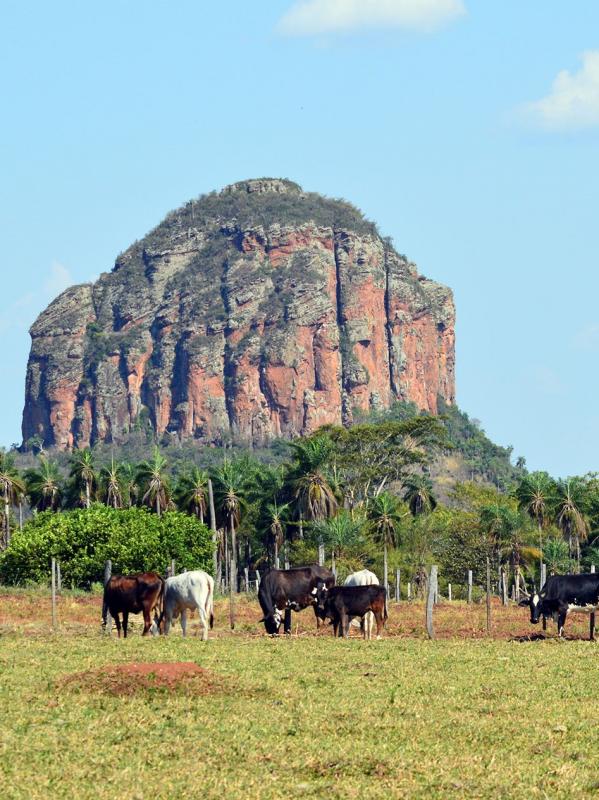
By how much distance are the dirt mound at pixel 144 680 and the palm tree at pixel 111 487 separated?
76429 millimetres

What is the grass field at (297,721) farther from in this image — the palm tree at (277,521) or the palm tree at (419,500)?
the palm tree at (419,500)

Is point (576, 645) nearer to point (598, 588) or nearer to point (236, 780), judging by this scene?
point (598, 588)

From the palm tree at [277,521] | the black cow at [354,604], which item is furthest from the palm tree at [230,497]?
the black cow at [354,604]

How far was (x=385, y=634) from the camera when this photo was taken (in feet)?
117

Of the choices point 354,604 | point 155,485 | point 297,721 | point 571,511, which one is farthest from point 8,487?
point 297,721

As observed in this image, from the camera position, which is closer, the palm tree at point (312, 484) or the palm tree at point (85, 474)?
the palm tree at point (312, 484)

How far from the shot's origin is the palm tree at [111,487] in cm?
9919

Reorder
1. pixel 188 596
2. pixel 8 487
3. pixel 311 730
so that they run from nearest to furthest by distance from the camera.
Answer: pixel 311 730 → pixel 188 596 → pixel 8 487

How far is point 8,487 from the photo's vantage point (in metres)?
92.4

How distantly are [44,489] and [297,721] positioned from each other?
82.9 m

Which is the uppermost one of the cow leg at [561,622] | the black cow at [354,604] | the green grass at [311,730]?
the black cow at [354,604]

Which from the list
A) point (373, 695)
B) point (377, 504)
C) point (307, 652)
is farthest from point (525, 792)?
point (377, 504)

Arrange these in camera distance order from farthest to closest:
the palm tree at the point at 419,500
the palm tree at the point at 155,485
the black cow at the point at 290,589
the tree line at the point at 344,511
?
1. the palm tree at the point at 419,500
2. the palm tree at the point at 155,485
3. the tree line at the point at 344,511
4. the black cow at the point at 290,589

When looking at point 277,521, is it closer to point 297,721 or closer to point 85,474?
point 85,474
